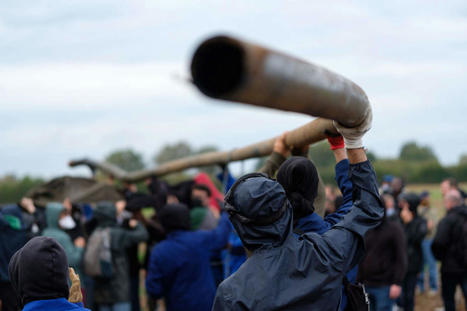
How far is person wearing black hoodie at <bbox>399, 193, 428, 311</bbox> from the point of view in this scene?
865 centimetres

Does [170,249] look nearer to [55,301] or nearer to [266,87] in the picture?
[55,301]

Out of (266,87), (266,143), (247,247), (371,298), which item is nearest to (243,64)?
(266,87)

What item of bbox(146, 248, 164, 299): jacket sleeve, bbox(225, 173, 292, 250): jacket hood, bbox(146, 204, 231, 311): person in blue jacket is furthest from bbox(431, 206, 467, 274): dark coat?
bbox(225, 173, 292, 250): jacket hood

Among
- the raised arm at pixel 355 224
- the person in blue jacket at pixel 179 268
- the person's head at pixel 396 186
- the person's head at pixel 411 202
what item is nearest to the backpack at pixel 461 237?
the person's head at pixel 411 202

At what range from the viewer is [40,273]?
106 inches

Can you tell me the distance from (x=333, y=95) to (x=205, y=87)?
410mm

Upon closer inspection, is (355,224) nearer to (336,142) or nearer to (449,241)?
(336,142)

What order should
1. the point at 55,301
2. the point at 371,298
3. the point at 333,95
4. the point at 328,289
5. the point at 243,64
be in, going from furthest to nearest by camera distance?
the point at 371,298
the point at 55,301
the point at 328,289
the point at 333,95
the point at 243,64

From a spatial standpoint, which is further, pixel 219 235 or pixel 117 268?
pixel 117 268

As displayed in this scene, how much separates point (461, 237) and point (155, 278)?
4361mm

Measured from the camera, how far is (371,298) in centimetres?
725

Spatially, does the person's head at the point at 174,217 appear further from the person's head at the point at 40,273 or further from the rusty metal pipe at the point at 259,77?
the rusty metal pipe at the point at 259,77

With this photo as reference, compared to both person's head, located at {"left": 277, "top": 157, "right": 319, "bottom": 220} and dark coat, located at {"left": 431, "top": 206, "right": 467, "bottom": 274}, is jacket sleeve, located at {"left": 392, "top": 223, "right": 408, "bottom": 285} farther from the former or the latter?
person's head, located at {"left": 277, "top": 157, "right": 319, "bottom": 220}

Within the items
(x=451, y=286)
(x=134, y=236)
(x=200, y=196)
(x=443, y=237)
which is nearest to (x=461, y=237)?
(x=443, y=237)
